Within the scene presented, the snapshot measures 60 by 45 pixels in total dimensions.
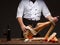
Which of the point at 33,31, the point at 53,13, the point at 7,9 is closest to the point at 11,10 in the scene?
the point at 7,9

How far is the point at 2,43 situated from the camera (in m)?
2.84

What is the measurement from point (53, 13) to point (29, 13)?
47.2 inches

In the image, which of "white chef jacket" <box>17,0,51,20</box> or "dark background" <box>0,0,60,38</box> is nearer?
"white chef jacket" <box>17,0,51,20</box>

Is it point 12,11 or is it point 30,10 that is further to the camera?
point 12,11

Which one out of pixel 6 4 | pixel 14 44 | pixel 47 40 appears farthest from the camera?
pixel 6 4

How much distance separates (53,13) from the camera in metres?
4.71

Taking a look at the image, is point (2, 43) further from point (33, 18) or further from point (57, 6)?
point (57, 6)

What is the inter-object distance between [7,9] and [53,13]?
2.86ft

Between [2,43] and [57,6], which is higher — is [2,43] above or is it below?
below

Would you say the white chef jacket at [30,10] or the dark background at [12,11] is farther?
the dark background at [12,11]

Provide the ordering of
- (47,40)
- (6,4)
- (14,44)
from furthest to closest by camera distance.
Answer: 1. (6,4)
2. (47,40)
3. (14,44)

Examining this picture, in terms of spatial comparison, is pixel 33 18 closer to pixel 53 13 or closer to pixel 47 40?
pixel 47 40

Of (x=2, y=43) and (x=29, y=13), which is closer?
(x=2, y=43)

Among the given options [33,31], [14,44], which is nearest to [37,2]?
[33,31]
